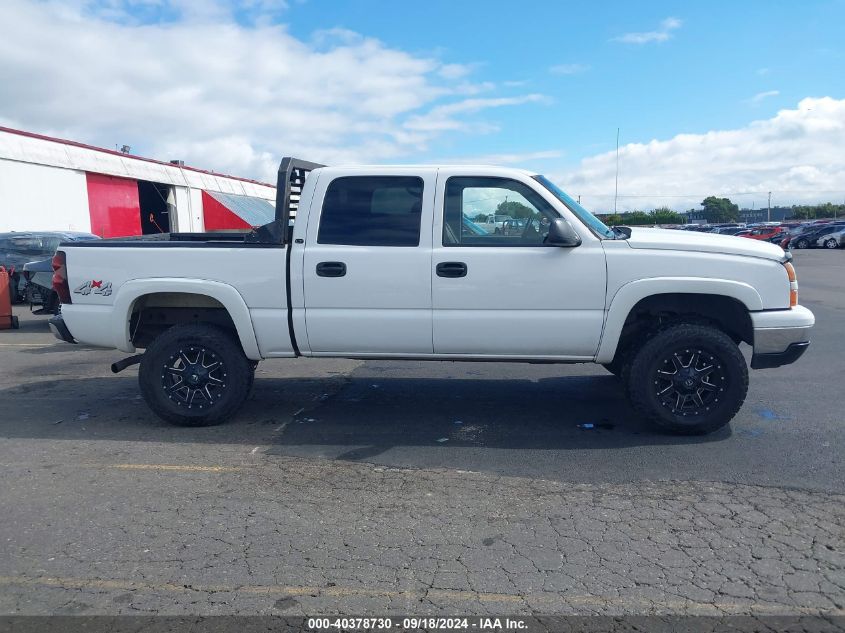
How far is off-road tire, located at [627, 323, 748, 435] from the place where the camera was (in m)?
5.41

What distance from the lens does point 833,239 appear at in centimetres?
4041

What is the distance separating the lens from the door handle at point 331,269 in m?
5.54

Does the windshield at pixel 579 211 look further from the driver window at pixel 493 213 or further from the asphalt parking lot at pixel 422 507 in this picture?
the asphalt parking lot at pixel 422 507

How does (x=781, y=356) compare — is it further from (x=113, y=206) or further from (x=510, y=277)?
(x=113, y=206)

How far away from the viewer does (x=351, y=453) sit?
5258mm

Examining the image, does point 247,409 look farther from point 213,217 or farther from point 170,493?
point 213,217

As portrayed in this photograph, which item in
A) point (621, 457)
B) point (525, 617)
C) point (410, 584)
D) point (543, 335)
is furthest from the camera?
point (543, 335)

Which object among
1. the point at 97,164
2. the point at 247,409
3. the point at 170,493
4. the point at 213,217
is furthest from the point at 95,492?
the point at 213,217

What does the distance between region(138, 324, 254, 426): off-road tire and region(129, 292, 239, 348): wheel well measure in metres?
0.18

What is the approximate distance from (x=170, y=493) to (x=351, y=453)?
4.35 feet

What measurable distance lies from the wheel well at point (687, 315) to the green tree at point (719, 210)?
8284 cm

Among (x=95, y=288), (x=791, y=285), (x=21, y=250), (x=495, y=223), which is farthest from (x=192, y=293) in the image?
(x=21, y=250)

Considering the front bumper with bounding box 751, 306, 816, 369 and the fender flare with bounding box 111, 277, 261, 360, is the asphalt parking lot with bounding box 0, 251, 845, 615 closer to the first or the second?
the front bumper with bounding box 751, 306, 816, 369

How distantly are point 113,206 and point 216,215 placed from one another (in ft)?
22.5
